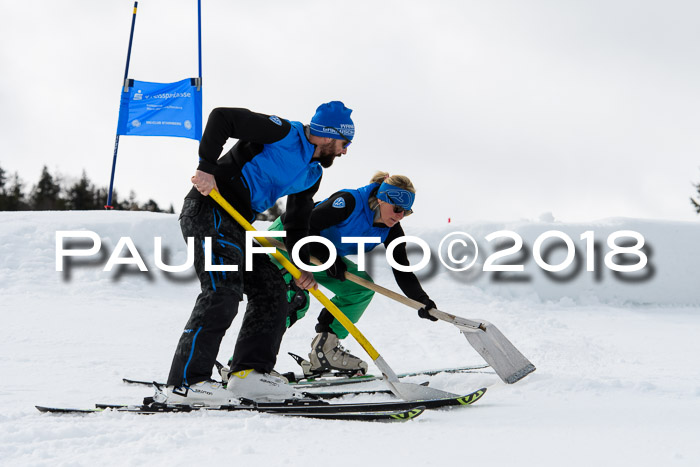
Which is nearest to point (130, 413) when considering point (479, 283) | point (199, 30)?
point (479, 283)

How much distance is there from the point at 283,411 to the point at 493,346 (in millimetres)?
1510

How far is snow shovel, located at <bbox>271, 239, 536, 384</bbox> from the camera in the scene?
133 inches

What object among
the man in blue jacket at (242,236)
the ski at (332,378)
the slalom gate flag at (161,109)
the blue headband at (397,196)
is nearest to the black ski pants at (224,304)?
the man in blue jacket at (242,236)

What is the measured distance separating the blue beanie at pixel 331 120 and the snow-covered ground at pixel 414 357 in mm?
1440

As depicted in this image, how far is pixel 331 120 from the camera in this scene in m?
2.97

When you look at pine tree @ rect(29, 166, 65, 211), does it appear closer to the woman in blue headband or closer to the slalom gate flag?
the slalom gate flag

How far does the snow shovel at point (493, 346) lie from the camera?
338 centimetres

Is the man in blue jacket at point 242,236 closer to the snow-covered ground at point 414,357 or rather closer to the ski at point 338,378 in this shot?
the snow-covered ground at point 414,357

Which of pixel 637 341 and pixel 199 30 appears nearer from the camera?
pixel 637 341

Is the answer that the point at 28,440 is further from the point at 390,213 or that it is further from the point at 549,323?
the point at 549,323

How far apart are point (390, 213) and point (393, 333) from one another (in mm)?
2655

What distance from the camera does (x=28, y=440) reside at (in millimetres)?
1986

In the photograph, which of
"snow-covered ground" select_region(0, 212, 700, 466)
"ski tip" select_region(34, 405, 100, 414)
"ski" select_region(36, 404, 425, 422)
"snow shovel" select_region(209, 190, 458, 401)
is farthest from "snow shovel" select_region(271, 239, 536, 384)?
"ski tip" select_region(34, 405, 100, 414)

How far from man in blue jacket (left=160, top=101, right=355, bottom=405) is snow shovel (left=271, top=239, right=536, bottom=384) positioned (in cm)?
57
